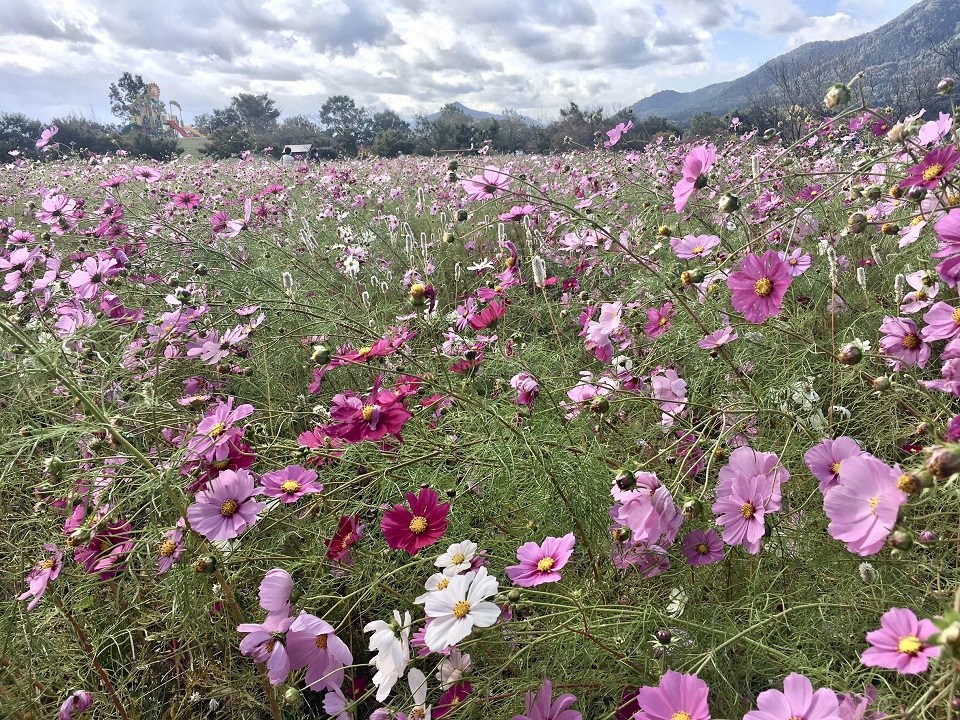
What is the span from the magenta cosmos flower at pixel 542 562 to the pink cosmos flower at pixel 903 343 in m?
0.67

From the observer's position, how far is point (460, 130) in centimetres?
1627

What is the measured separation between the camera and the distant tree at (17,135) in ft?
44.2

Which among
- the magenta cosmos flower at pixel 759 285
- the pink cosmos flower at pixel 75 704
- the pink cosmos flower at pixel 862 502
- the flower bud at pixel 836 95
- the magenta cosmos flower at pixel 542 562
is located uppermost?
the flower bud at pixel 836 95

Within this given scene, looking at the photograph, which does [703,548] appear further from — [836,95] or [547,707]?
[836,95]

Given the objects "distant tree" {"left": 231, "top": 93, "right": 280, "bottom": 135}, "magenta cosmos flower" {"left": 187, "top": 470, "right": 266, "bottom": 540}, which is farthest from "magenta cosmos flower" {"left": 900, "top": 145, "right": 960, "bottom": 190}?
"distant tree" {"left": 231, "top": 93, "right": 280, "bottom": 135}

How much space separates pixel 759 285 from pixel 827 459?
0.29 meters

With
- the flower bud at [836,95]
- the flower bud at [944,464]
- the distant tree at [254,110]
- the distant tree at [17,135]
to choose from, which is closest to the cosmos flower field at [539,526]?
the flower bud at [944,464]

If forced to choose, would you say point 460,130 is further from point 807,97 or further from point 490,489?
point 490,489

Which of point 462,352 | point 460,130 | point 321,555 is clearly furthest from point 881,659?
point 460,130

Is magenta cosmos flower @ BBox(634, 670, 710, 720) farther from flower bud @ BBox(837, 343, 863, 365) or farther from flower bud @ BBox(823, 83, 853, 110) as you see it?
flower bud @ BBox(823, 83, 853, 110)

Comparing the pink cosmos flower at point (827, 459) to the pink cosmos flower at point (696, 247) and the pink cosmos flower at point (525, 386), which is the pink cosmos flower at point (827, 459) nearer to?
the pink cosmos flower at point (525, 386)

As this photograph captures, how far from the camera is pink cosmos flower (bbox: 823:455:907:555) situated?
0.52 meters

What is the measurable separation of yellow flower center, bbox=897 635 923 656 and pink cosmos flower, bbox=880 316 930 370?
58 cm

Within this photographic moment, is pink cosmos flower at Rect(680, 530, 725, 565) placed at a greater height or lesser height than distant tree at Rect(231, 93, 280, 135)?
lesser
